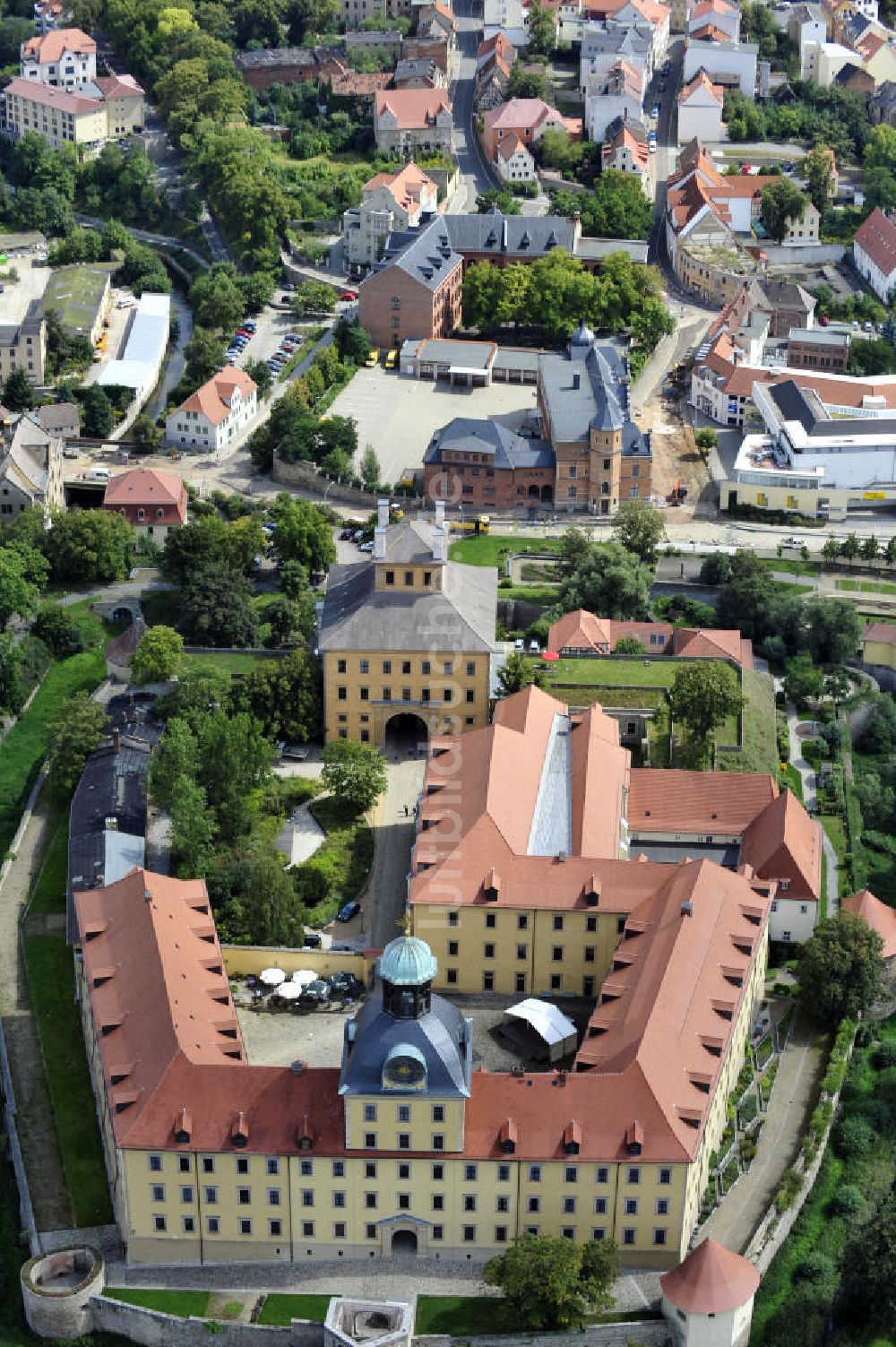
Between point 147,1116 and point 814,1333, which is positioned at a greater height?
point 147,1116

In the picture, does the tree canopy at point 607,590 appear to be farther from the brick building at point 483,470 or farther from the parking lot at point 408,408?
the parking lot at point 408,408

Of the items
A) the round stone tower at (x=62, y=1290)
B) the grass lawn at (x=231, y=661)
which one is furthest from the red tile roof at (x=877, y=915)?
the round stone tower at (x=62, y=1290)

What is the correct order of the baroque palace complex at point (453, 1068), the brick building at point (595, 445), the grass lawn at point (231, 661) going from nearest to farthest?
1. the baroque palace complex at point (453, 1068)
2. the grass lawn at point (231, 661)
3. the brick building at point (595, 445)

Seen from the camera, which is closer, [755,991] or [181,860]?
[755,991]

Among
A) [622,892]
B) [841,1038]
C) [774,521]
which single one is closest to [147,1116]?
[622,892]

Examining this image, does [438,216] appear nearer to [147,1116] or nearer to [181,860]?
[181,860]
